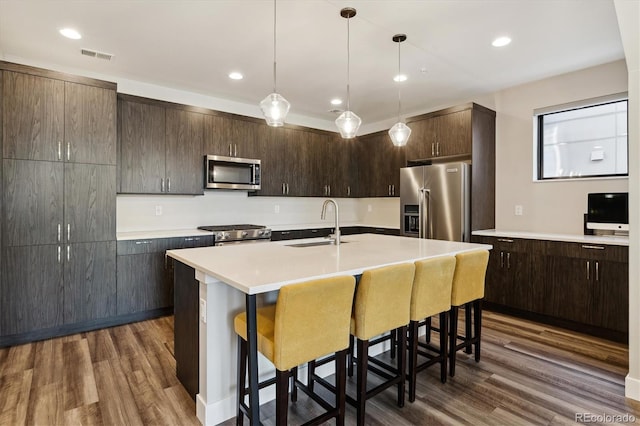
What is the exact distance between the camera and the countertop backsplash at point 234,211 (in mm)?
4145

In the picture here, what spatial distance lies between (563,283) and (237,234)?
12.0 feet

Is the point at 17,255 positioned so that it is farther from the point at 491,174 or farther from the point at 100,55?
the point at 491,174

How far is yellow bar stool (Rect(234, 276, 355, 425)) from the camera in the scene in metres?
1.56

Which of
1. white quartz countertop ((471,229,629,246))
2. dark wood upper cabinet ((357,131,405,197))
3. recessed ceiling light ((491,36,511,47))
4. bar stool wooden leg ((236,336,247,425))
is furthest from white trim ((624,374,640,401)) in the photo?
dark wood upper cabinet ((357,131,405,197))

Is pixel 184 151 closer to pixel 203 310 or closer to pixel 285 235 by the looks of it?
pixel 285 235

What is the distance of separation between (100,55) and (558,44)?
4406 millimetres

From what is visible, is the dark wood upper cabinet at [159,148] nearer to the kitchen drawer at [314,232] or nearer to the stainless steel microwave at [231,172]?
the stainless steel microwave at [231,172]

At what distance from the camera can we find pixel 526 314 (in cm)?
374

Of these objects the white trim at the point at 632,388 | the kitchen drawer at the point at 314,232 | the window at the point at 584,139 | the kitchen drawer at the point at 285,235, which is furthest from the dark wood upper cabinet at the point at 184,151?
the white trim at the point at 632,388

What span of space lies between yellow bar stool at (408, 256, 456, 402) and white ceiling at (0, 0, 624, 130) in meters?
1.91

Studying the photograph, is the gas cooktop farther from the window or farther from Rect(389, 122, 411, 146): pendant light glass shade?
the window

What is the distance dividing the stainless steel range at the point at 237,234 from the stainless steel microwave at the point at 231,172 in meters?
0.56

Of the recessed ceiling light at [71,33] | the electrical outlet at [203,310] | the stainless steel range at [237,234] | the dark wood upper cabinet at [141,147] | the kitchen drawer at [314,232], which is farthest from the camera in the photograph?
the kitchen drawer at [314,232]

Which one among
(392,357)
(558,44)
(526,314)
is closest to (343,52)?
A: (558,44)
